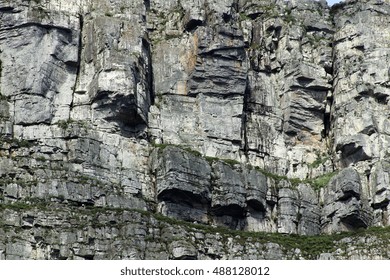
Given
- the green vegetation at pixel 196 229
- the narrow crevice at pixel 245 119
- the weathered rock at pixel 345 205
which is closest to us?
the green vegetation at pixel 196 229

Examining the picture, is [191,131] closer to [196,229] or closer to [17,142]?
[196,229]

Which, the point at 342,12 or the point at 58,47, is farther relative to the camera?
the point at 342,12

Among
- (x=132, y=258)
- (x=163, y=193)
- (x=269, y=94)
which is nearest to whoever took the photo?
(x=132, y=258)

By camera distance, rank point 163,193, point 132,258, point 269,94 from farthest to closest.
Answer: point 269,94, point 163,193, point 132,258

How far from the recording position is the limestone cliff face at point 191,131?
10806cm

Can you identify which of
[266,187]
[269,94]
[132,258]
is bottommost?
[132,258]

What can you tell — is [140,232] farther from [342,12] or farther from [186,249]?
[342,12]

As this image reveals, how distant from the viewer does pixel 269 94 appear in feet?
405

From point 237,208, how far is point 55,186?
41.2 ft

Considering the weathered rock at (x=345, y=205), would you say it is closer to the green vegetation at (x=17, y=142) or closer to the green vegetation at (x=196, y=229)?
the green vegetation at (x=196, y=229)

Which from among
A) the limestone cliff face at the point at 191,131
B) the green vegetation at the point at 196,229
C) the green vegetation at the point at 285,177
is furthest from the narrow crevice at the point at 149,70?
the green vegetation at the point at 196,229

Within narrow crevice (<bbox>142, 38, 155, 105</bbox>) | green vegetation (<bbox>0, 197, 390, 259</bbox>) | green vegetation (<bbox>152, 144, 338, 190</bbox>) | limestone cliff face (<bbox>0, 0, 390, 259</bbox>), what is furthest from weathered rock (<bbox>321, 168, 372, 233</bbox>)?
narrow crevice (<bbox>142, 38, 155, 105</bbox>)

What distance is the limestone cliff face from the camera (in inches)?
4254
